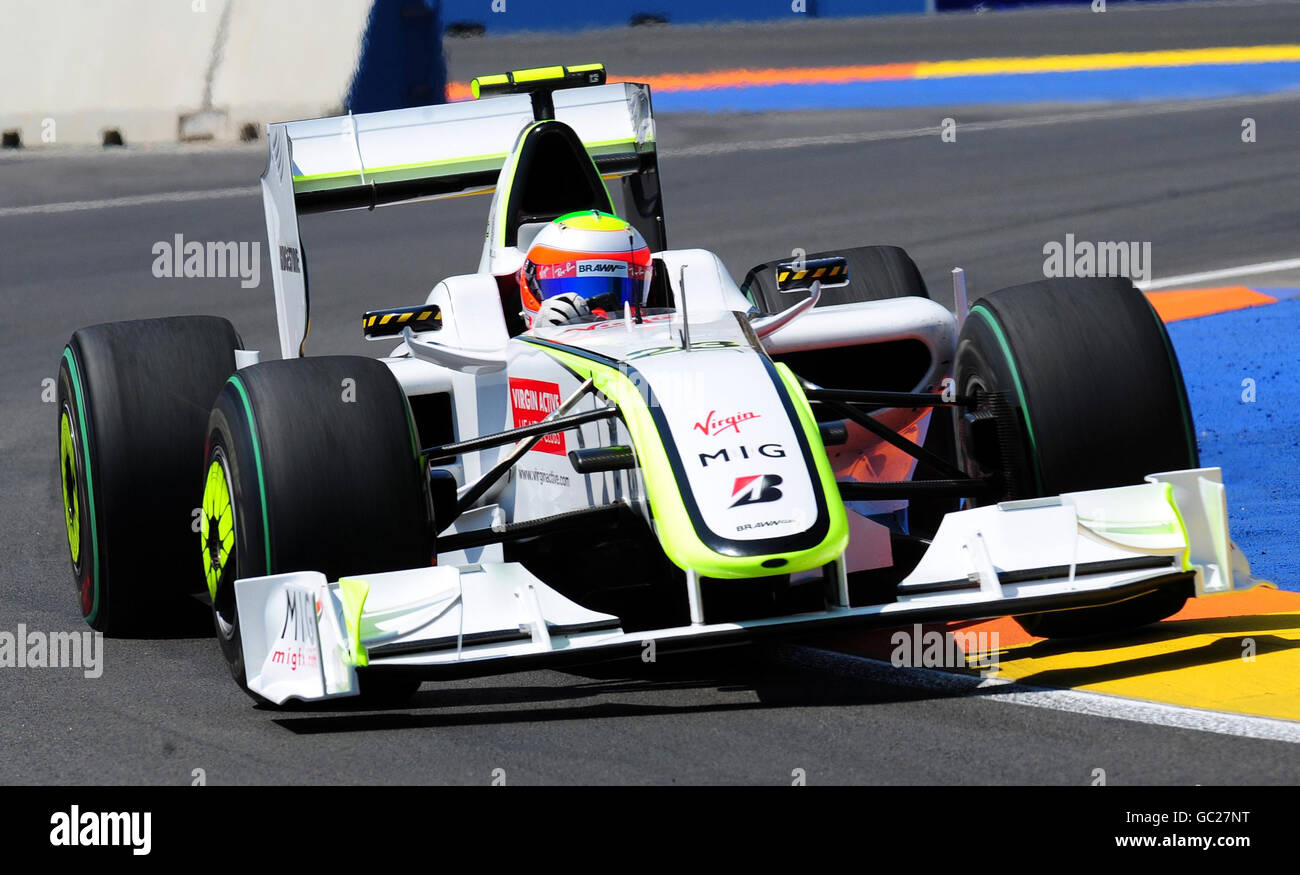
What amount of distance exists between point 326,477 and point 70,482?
2321mm

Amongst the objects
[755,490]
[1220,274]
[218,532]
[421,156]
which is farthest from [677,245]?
[755,490]

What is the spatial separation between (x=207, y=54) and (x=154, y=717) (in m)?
18.0

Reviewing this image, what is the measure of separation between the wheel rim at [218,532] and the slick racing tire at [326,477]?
0.40 ft

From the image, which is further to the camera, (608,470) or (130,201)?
(130,201)

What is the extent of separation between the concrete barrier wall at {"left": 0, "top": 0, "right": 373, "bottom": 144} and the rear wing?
14.3m

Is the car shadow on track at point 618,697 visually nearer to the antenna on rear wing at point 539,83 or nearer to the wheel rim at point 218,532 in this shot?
the wheel rim at point 218,532

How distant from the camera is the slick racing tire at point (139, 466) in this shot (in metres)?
6.94

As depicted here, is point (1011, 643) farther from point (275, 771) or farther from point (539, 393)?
point (275, 771)

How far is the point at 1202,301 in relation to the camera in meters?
12.7

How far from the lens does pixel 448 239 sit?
57.2 feet

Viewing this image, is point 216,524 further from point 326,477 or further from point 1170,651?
point 1170,651

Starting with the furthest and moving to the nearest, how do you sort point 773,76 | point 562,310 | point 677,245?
point 773,76
point 677,245
point 562,310

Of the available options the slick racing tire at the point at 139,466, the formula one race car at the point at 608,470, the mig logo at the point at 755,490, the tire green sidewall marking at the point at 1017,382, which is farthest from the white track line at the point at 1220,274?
the mig logo at the point at 755,490

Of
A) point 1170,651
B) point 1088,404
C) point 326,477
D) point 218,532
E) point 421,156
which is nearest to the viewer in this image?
point 326,477
